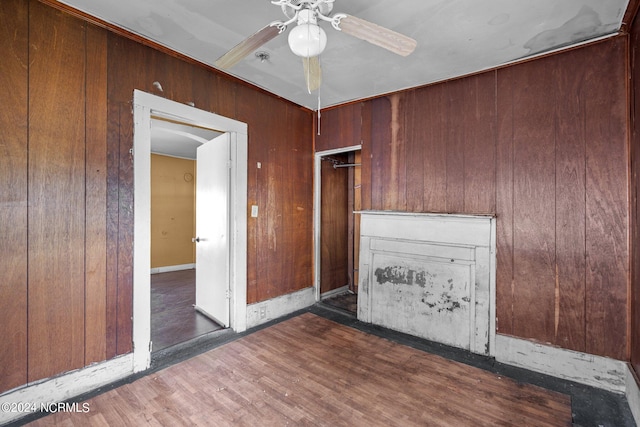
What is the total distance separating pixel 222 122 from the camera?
9.57ft

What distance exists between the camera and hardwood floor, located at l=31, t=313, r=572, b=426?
1819 mm

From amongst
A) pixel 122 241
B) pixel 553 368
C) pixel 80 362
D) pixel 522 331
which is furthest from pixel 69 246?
pixel 553 368

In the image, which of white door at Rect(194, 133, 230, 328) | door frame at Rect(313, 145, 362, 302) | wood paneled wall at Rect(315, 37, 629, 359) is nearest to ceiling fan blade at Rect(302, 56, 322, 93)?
white door at Rect(194, 133, 230, 328)

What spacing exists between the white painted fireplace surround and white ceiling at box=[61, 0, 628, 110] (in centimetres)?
145

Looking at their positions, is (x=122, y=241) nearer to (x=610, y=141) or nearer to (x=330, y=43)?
(x=330, y=43)

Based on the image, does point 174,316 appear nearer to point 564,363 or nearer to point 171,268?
point 171,268

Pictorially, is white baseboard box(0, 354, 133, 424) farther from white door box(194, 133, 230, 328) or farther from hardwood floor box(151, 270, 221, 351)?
white door box(194, 133, 230, 328)

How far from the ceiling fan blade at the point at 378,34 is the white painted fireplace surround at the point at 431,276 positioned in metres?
1.79

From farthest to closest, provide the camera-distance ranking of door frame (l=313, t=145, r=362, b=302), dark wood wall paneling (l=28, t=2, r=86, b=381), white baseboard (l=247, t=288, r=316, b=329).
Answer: door frame (l=313, t=145, r=362, b=302), white baseboard (l=247, t=288, r=316, b=329), dark wood wall paneling (l=28, t=2, r=86, b=381)

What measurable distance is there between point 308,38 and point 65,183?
1.95m

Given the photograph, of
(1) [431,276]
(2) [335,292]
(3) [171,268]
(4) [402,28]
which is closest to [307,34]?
(4) [402,28]

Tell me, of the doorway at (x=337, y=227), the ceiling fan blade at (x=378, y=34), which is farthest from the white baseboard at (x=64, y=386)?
the ceiling fan blade at (x=378, y=34)

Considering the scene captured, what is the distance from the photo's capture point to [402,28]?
208 centimetres

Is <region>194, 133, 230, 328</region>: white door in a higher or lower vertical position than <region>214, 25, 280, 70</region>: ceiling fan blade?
lower
